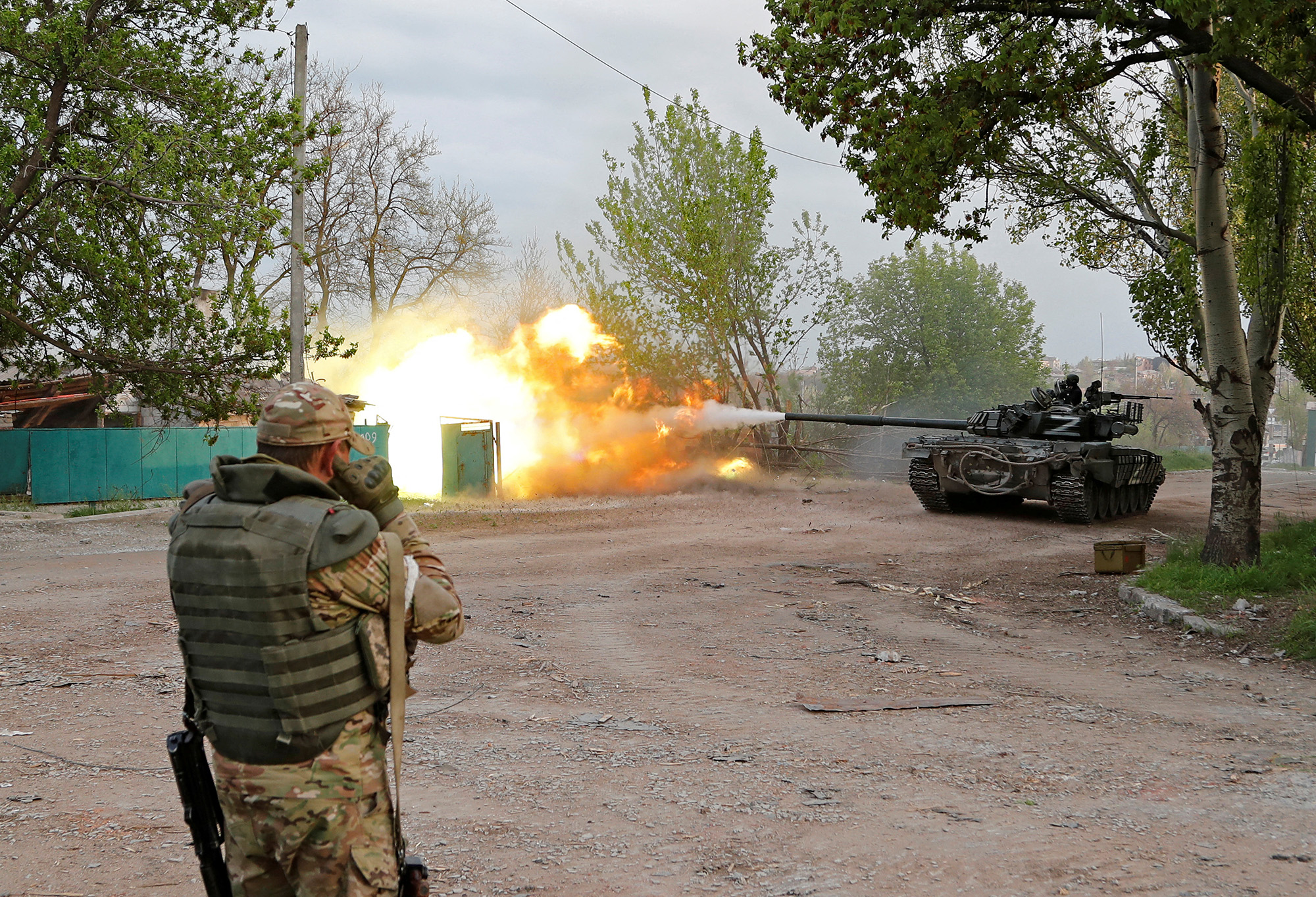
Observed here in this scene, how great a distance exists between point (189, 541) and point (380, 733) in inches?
28.4

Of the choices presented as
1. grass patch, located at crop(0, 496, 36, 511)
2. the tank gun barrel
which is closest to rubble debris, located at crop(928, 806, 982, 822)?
the tank gun barrel

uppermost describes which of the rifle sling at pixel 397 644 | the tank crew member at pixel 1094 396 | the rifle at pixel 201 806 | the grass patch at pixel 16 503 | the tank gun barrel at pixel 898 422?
the tank crew member at pixel 1094 396

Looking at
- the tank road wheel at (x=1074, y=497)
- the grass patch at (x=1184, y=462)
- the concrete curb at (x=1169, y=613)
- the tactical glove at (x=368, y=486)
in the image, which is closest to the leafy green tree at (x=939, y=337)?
the grass patch at (x=1184, y=462)

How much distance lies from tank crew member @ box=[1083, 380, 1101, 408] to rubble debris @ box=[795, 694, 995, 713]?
12.9 metres

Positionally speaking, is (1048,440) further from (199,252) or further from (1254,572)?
(199,252)

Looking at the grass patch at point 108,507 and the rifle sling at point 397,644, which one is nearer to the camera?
the rifle sling at point 397,644

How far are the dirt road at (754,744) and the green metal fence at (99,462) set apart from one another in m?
9.61

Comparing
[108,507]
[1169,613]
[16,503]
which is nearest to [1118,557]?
[1169,613]

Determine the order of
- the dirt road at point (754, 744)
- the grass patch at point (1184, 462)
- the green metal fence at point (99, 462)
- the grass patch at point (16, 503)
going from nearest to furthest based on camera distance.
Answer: the dirt road at point (754, 744) → the grass patch at point (16, 503) → the green metal fence at point (99, 462) → the grass patch at point (1184, 462)

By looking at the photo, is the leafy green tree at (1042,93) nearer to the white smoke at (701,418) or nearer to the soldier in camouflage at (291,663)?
the soldier in camouflage at (291,663)

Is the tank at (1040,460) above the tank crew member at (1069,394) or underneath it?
underneath

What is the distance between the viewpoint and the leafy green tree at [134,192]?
564 inches

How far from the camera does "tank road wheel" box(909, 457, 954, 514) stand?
17.6 m

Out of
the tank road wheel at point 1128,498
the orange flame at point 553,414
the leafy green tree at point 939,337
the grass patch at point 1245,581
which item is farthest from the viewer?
the leafy green tree at point 939,337
